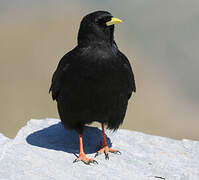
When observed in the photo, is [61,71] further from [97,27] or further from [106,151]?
[106,151]

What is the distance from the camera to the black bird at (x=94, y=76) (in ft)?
24.4

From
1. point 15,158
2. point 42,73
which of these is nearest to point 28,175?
point 15,158

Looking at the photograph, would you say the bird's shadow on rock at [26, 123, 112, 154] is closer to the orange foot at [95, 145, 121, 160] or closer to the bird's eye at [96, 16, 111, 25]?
the orange foot at [95, 145, 121, 160]

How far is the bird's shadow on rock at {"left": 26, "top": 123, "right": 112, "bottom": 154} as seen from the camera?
8453 millimetres

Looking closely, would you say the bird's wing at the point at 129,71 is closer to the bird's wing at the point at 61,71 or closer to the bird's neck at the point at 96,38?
the bird's neck at the point at 96,38

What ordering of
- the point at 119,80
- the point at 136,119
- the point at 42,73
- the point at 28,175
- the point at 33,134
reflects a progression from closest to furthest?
the point at 28,175 → the point at 119,80 → the point at 33,134 → the point at 136,119 → the point at 42,73

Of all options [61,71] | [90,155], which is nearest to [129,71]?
[61,71]

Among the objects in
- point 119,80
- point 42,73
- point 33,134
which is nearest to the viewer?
point 119,80

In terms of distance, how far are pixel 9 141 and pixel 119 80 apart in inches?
90.2

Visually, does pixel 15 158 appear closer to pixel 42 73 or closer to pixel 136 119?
pixel 136 119

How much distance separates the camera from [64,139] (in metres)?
8.83

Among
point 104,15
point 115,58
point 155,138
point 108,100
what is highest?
point 104,15

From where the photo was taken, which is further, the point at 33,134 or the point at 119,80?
the point at 33,134

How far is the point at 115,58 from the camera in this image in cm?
753
